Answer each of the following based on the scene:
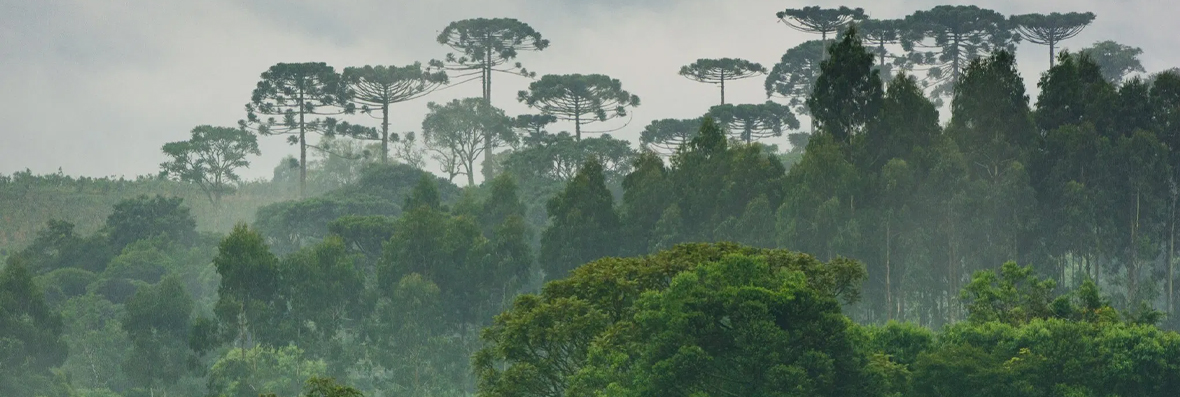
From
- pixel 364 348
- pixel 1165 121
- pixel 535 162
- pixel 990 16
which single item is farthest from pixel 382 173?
pixel 1165 121

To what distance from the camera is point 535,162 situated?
4250 inches

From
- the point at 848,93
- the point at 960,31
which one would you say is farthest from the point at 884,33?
the point at 848,93

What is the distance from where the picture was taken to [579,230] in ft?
257

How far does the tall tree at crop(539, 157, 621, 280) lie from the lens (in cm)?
7794

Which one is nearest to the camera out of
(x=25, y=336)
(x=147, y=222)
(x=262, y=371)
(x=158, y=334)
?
(x=262, y=371)

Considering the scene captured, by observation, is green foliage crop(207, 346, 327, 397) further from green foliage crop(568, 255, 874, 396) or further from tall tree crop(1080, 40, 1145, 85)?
tall tree crop(1080, 40, 1145, 85)

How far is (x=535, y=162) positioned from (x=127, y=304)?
117 feet

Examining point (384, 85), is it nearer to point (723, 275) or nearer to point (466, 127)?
point (466, 127)

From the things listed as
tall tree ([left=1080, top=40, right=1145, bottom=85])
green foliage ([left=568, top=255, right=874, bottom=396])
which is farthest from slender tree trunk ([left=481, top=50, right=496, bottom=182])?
green foliage ([left=568, top=255, right=874, bottom=396])

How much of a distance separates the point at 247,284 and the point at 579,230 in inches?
588

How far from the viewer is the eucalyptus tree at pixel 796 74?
122688 millimetres

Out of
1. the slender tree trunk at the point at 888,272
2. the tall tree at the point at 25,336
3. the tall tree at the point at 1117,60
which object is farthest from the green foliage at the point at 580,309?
the tall tree at the point at 1117,60

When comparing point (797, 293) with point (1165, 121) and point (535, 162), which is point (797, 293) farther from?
point (535, 162)

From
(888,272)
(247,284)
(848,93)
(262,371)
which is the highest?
(848,93)
